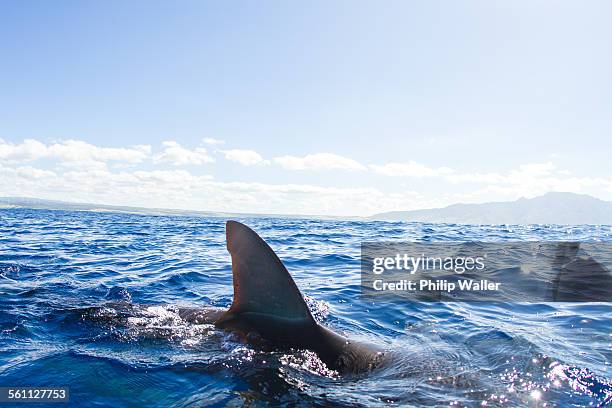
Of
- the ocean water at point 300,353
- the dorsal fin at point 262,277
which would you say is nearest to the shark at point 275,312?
the dorsal fin at point 262,277

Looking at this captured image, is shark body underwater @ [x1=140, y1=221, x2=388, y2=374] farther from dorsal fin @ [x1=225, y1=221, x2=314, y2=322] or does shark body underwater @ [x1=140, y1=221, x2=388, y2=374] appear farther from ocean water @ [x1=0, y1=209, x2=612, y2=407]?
ocean water @ [x1=0, y1=209, x2=612, y2=407]

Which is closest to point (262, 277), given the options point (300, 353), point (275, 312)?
point (275, 312)

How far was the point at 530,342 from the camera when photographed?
670 cm

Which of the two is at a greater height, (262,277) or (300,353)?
(262,277)

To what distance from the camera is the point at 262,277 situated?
5242 millimetres

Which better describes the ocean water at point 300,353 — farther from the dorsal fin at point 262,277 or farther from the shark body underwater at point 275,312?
the dorsal fin at point 262,277

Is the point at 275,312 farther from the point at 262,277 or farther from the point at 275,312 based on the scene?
the point at 262,277

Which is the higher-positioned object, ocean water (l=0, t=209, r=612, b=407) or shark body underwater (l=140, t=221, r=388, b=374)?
shark body underwater (l=140, t=221, r=388, b=374)

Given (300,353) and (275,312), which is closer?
(300,353)

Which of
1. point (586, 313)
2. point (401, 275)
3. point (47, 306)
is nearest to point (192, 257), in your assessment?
point (401, 275)

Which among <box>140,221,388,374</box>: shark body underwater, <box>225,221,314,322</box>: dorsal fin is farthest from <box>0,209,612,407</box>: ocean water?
<box>225,221,314,322</box>: dorsal fin

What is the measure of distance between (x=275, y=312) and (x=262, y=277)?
47 cm

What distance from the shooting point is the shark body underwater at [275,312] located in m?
5.15

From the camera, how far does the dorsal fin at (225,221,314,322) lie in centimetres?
516
